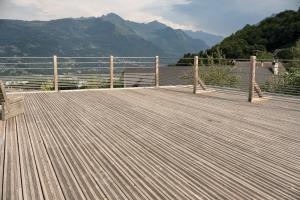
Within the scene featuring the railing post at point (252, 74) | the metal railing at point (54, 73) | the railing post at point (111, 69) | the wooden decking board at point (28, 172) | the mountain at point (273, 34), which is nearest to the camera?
the wooden decking board at point (28, 172)

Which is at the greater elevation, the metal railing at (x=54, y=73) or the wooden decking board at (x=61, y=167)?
the metal railing at (x=54, y=73)

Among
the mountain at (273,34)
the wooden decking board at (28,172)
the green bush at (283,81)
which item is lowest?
the wooden decking board at (28,172)

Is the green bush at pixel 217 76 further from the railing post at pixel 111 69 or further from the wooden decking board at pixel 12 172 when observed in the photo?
the wooden decking board at pixel 12 172

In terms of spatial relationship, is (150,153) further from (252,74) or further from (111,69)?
(111,69)

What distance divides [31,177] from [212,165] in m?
1.81

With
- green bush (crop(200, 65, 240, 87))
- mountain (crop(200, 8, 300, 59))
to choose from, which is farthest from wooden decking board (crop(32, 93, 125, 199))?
mountain (crop(200, 8, 300, 59))

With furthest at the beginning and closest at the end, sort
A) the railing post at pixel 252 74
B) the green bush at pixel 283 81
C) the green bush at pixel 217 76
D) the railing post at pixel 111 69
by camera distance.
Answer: the green bush at pixel 217 76
the green bush at pixel 283 81
the railing post at pixel 111 69
the railing post at pixel 252 74

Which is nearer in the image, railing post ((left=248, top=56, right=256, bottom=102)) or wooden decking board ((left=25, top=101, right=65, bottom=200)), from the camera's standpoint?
wooden decking board ((left=25, top=101, right=65, bottom=200))

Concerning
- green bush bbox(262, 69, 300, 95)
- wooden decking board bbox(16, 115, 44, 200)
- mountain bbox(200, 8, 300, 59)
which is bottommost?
wooden decking board bbox(16, 115, 44, 200)

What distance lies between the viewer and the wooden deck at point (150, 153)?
3.03 meters

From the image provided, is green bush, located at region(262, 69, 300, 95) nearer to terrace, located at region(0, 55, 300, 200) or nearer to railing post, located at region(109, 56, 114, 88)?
terrace, located at region(0, 55, 300, 200)

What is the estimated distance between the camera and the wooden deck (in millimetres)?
3027

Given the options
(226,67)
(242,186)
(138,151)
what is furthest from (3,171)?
(226,67)

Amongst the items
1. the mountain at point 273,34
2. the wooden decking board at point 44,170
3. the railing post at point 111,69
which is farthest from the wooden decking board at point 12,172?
the mountain at point 273,34
